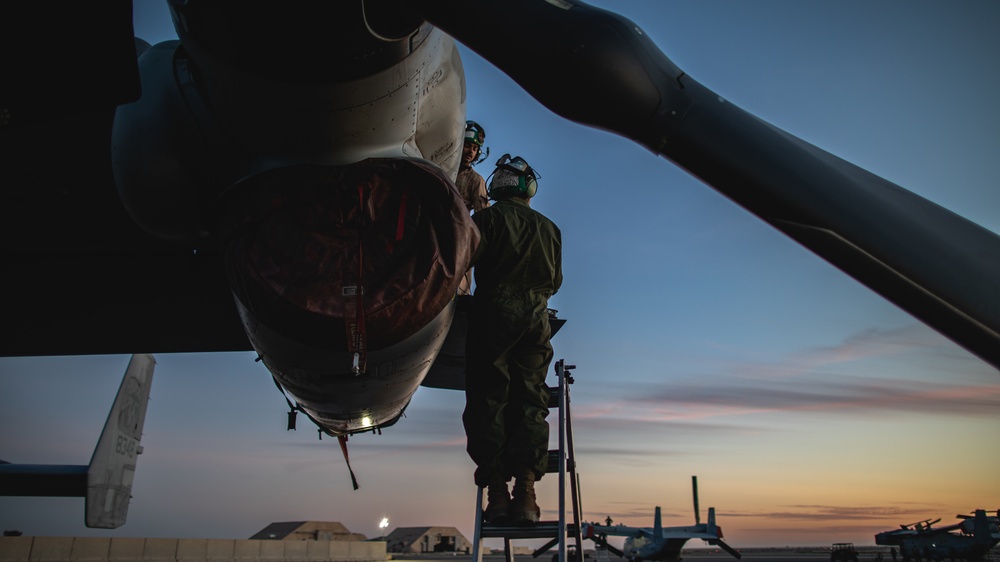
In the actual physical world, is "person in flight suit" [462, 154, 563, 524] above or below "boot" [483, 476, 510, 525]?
above

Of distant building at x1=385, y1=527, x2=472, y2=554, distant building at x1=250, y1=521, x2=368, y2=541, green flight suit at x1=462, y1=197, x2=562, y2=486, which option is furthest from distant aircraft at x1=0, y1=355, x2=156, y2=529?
distant building at x1=385, y1=527, x2=472, y2=554

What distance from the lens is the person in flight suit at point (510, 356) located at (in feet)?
11.6

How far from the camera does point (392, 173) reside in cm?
288

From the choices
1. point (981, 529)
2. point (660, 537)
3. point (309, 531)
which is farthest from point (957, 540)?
point (309, 531)

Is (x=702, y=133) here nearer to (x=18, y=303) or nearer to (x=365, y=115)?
(x=365, y=115)

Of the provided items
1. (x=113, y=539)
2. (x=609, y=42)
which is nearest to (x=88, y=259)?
(x=609, y=42)

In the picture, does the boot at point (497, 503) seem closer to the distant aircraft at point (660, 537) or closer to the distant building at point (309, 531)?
the distant aircraft at point (660, 537)

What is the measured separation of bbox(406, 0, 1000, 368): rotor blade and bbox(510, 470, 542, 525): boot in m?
2.49

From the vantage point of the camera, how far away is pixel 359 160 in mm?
2924

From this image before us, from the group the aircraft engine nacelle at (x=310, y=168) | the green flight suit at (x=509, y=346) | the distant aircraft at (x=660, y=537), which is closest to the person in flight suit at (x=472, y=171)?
the green flight suit at (x=509, y=346)

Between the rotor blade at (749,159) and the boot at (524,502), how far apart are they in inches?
98.1

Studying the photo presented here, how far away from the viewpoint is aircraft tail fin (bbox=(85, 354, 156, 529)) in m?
15.1

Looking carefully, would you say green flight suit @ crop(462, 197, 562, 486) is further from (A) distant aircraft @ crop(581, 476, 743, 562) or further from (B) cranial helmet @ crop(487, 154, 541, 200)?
(A) distant aircraft @ crop(581, 476, 743, 562)

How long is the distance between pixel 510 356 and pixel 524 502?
0.84m
